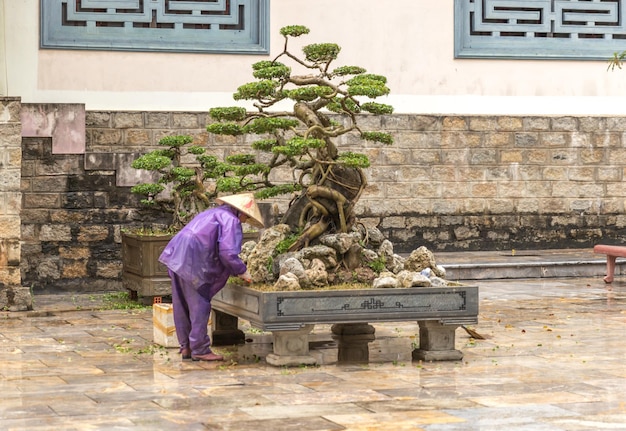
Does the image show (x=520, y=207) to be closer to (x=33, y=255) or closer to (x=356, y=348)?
(x=33, y=255)

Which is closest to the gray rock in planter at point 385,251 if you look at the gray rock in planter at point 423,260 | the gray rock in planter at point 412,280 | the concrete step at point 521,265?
the gray rock in planter at point 423,260

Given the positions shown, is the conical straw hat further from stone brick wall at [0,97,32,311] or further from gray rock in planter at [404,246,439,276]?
stone brick wall at [0,97,32,311]

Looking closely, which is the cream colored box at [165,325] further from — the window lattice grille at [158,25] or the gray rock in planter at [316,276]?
the window lattice grille at [158,25]

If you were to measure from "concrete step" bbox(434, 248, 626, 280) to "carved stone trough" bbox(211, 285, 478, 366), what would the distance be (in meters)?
5.44

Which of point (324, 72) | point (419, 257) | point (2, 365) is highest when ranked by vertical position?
point (324, 72)

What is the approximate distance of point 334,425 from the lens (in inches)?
249

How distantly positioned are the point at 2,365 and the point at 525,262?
7.77m

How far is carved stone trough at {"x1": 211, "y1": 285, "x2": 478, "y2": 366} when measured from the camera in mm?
8188

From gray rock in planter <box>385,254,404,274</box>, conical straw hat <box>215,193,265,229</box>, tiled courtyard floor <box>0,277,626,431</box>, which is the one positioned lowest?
tiled courtyard floor <box>0,277,626,431</box>

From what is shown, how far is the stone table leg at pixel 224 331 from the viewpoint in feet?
30.8

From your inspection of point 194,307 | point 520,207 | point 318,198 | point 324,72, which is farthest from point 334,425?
point 520,207

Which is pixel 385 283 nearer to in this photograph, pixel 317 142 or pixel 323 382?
pixel 323 382

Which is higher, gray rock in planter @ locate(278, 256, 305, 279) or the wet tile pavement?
gray rock in planter @ locate(278, 256, 305, 279)

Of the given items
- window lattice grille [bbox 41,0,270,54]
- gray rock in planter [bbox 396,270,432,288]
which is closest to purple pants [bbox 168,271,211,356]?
gray rock in planter [bbox 396,270,432,288]
